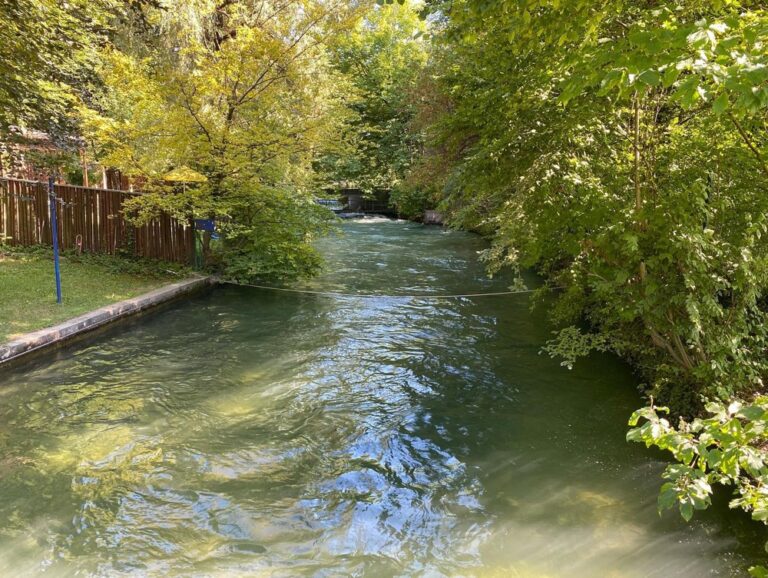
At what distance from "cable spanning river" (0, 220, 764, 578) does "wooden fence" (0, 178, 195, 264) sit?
3.99m

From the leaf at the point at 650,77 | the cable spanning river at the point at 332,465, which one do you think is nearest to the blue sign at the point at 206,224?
the cable spanning river at the point at 332,465

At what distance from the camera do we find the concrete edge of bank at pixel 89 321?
6.51 metres

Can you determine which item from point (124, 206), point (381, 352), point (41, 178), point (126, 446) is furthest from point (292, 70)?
point (126, 446)

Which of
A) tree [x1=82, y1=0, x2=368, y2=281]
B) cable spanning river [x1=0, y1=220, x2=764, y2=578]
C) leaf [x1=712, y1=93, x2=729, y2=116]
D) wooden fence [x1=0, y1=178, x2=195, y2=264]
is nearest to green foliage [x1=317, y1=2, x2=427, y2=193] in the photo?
tree [x1=82, y1=0, x2=368, y2=281]

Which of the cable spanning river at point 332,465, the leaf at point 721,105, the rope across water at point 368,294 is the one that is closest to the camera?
the leaf at point 721,105

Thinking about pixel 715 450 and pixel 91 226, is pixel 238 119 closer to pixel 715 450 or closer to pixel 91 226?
pixel 91 226

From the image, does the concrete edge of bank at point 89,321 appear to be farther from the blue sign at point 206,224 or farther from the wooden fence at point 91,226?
the wooden fence at point 91,226

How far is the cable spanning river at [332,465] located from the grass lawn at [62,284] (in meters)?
0.86

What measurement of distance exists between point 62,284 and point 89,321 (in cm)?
214

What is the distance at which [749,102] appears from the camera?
210cm

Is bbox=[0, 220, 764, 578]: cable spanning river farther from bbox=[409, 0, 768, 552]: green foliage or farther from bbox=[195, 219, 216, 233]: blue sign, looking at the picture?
bbox=[195, 219, 216, 233]: blue sign

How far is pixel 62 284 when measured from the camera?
30.5 ft

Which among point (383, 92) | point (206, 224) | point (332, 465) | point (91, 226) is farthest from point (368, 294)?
point (383, 92)

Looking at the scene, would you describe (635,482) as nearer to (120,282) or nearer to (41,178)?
(120,282)
